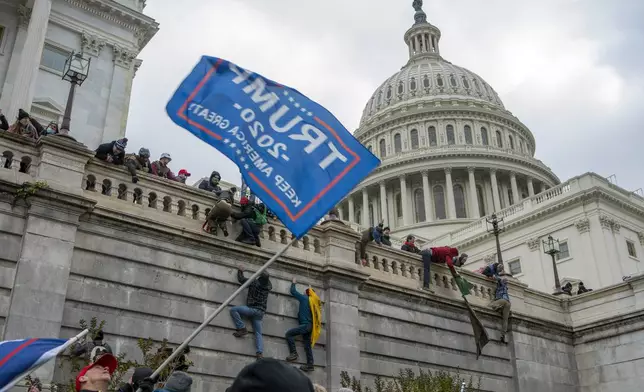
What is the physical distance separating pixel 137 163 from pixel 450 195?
68.3m

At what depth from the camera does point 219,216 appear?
16.0 metres

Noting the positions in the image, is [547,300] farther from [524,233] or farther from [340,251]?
[524,233]

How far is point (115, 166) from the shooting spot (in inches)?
601

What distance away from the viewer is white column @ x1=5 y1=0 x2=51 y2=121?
26.7m

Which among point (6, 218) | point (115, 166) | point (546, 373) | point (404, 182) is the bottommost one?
point (546, 373)

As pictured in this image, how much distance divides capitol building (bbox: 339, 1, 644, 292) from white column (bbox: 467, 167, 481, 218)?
0.13 meters

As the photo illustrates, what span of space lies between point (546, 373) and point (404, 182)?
62544mm

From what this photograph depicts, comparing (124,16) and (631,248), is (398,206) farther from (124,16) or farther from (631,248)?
(124,16)

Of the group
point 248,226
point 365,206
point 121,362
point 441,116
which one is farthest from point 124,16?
point 441,116

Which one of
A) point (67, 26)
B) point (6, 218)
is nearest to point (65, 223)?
point (6, 218)

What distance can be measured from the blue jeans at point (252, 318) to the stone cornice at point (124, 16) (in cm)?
2278

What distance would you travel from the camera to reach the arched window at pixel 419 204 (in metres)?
82.9

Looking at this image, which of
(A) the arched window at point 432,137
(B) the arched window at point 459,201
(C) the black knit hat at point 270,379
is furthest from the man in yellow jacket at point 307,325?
(A) the arched window at point 432,137

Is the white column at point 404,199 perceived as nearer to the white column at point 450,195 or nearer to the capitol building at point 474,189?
the capitol building at point 474,189
